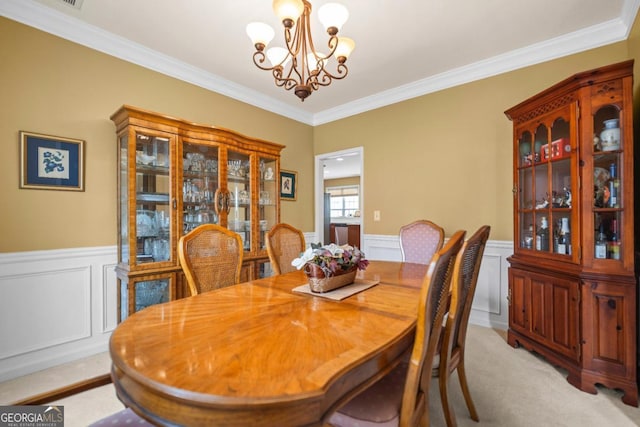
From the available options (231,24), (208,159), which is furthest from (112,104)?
(231,24)

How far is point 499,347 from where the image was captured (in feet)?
8.29

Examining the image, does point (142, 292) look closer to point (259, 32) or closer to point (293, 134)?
point (259, 32)

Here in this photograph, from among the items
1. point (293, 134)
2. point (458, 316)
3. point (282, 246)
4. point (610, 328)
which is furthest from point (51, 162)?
point (610, 328)

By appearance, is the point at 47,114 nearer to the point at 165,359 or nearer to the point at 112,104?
the point at 112,104

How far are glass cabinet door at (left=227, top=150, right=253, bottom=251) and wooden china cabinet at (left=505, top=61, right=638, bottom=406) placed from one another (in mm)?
2622

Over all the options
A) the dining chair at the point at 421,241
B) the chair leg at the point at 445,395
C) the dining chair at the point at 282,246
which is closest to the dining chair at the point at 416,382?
the chair leg at the point at 445,395

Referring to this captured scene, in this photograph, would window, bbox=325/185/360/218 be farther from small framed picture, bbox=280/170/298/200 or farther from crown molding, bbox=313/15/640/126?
crown molding, bbox=313/15/640/126

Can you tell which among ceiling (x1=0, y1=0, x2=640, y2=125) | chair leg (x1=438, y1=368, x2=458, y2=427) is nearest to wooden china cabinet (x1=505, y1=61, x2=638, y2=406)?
ceiling (x1=0, y1=0, x2=640, y2=125)

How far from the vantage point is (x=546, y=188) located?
229 centimetres

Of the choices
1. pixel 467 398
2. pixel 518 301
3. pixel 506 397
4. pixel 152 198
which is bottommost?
pixel 506 397

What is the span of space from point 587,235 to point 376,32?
2.17m

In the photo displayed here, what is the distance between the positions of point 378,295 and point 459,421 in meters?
0.91

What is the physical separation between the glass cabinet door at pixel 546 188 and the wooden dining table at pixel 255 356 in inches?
60.5

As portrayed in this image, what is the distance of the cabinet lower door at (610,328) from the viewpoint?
1.80m
